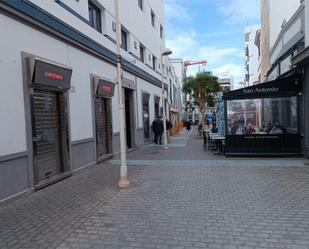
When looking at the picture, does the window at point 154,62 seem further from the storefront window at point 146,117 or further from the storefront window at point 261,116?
the storefront window at point 261,116

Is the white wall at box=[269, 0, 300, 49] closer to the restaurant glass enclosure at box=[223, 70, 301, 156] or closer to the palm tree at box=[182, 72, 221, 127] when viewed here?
the palm tree at box=[182, 72, 221, 127]

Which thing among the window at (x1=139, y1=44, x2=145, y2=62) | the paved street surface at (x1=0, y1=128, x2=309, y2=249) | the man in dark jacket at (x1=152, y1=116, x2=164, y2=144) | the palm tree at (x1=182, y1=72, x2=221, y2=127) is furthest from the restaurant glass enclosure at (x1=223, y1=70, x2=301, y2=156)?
the palm tree at (x1=182, y1=72, x2=221, y2=127)

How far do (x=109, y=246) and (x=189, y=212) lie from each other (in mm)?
1883

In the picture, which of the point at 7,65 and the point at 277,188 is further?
the point at 277,188

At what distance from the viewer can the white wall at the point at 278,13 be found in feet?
68.6

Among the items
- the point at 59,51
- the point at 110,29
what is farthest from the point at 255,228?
the point at 110,29

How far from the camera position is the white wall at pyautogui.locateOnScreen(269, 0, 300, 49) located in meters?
20.9

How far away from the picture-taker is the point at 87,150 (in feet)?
37.4

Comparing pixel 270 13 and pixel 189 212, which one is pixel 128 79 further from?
pixel 270 13

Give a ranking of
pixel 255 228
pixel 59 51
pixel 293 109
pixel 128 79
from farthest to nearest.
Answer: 1. pixel 128 79
2. pixel 293 109
3. pixel 59 51
4. pixel 255 228

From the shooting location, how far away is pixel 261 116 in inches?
530

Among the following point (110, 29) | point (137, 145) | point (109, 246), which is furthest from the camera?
point (137, 145)

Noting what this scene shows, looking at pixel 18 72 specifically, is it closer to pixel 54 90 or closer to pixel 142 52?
pixel 54 90

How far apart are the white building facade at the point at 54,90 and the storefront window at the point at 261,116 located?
4.66 m
